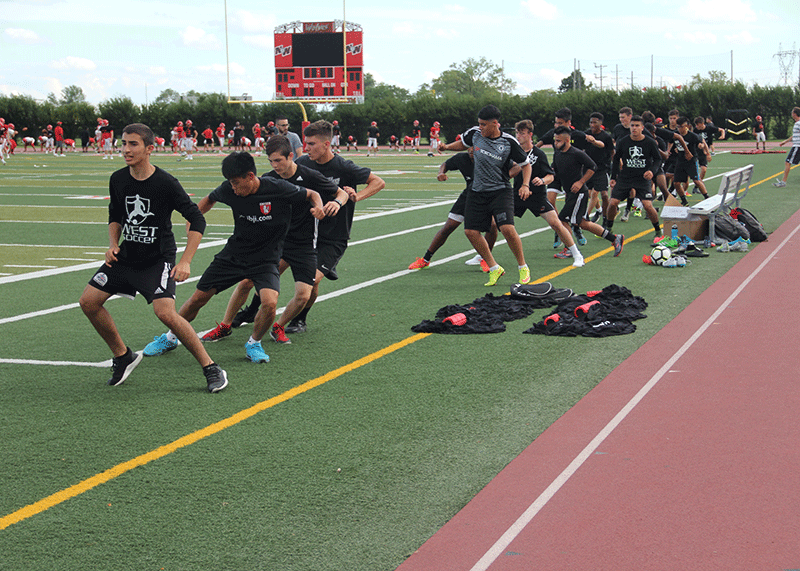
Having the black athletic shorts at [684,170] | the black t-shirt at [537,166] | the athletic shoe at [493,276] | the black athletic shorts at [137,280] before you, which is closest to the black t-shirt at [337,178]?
the black athletic shorts at [137,280]

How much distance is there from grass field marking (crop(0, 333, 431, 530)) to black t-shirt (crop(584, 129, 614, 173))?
7597 mm

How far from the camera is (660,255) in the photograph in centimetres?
1142

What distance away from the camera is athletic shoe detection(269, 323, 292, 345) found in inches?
295

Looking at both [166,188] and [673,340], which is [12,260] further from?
[673,340]

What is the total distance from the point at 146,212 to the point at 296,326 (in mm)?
2326

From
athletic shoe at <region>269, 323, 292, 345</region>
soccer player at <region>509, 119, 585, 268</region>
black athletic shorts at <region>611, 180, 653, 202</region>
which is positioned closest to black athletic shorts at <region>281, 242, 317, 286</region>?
athletic shoe at <region>269, 323, 292, 345</region>

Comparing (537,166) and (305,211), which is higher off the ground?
(537,166)

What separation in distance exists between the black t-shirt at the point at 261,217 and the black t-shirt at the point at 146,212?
756mm

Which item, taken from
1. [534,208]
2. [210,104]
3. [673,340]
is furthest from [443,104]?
[673,340]

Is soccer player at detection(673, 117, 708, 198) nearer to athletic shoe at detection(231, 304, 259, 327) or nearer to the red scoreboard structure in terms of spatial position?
athletic shoe at detection(231, 304, 259, 327)

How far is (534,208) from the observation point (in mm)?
11750

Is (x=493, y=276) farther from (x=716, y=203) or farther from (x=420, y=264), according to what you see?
(x=716, y=203)

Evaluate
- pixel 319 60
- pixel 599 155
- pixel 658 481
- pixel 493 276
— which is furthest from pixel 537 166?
pixel 319 60

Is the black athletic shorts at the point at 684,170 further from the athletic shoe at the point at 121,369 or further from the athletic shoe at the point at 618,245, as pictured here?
the athletic shoe at the point at 121,369
